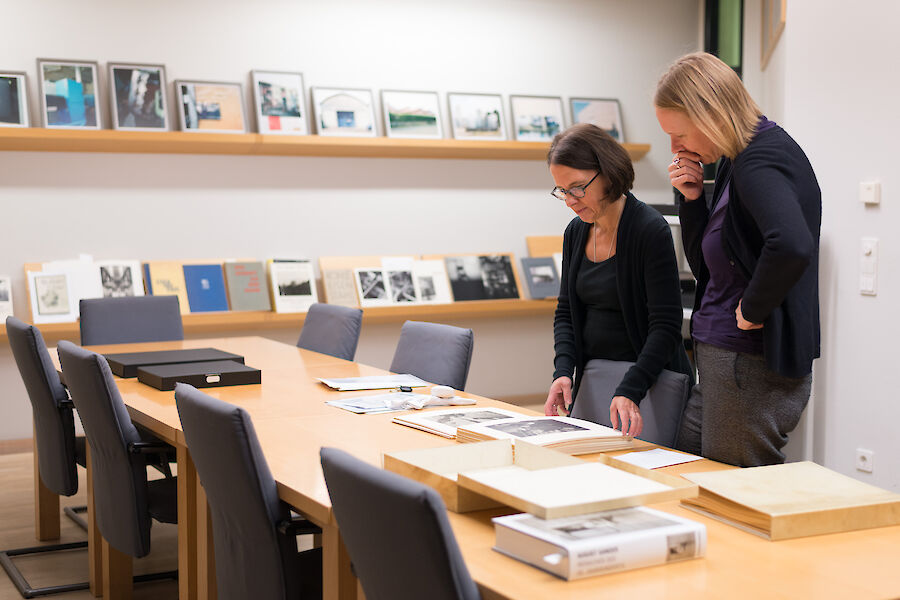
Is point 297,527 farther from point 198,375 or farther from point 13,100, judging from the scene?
point 13,100

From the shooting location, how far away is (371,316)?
6211mm

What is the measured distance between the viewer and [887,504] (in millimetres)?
1732

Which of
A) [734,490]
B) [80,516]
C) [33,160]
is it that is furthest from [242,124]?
[734,490]

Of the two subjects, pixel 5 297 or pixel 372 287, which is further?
pixel 372 287

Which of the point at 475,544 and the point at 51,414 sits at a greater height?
the point at 475,544

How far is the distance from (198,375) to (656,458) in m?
1.71

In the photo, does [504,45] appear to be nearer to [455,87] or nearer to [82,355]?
[455,87]

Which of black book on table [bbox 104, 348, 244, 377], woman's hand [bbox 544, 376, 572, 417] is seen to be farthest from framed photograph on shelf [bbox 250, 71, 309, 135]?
woman's hand [bbox 544, 376, 572, 417]

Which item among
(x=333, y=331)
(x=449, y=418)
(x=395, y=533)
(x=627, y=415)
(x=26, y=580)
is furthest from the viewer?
(x=333, y=331)

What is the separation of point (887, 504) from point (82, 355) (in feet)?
7.00

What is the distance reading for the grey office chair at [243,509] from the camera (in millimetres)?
1981

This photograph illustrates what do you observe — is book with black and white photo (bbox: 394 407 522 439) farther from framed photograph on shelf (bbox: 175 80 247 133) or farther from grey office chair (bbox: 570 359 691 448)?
framed photograph on shelf (bbox: 175 80 247 133)

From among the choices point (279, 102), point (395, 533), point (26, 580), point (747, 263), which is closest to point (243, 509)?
point (395, 533)

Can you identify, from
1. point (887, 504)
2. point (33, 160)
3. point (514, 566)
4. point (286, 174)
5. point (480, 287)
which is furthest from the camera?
point (480, 287)
